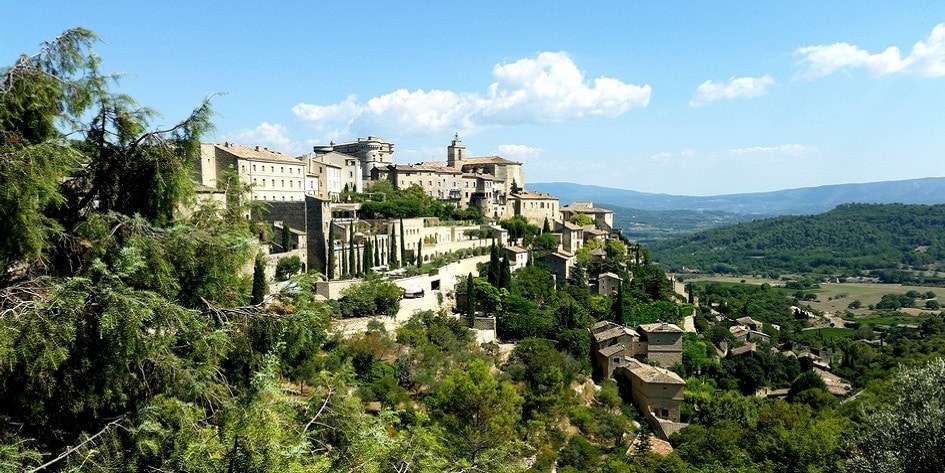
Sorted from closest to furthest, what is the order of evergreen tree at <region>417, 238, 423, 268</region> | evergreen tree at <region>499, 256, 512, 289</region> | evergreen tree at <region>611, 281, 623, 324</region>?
evergreen tree at <region>499, 256, 512, 289</region> → evergreen tree at <region>417, 238, 423, 268</region> → evergreen tree at <region>611, 281, 623, 324</region>

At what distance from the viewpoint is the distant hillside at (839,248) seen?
151500mm

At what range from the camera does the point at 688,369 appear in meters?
40.1

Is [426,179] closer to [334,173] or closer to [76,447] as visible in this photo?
[334,173]

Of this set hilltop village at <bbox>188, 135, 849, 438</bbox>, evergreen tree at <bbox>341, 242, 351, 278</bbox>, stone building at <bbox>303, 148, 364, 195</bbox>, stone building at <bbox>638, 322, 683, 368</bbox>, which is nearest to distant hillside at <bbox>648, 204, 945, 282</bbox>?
hilltop village at <bbox>188, 135, 849, 438</bbox>

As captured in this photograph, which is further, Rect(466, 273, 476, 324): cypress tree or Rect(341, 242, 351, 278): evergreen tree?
Rect(341, 242, 351, 278): evergreen tree

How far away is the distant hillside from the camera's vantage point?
15150cm

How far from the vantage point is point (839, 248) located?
6757 inches

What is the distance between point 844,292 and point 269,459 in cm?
13207

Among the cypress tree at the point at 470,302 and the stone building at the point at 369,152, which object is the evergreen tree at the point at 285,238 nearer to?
the cypress tree at the point at 470,302

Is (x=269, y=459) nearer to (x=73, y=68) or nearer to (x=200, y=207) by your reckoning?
(x=200, y=207)

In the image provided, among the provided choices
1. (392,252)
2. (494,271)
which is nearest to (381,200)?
(392,252)

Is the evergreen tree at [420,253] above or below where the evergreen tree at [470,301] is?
above

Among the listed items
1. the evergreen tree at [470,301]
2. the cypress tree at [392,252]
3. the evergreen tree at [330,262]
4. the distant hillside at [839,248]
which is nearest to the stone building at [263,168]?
the evergreen tree at [330,262]

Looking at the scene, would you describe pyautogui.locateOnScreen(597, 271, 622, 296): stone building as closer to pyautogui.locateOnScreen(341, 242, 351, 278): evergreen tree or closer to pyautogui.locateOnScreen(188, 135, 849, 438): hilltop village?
pyautogui.locateOnScreen(188, 135, 849, 438): hilltop village
